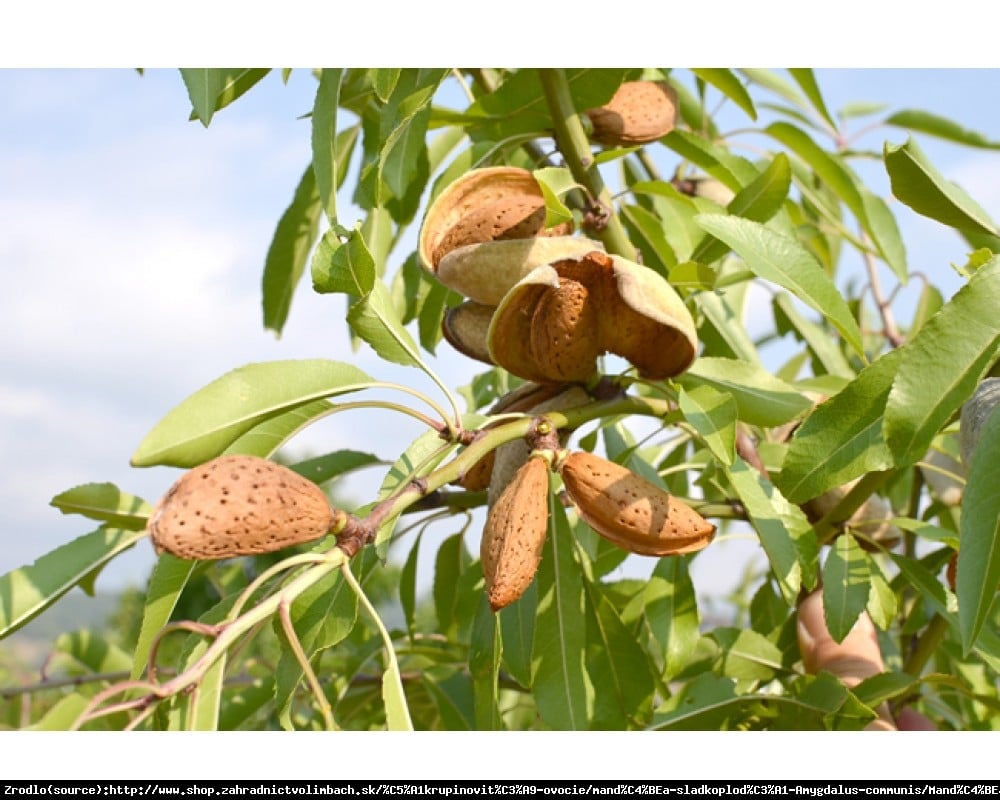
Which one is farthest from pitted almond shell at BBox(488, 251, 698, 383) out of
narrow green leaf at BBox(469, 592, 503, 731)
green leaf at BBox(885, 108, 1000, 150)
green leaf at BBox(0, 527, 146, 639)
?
green leaf at BBox(885, 108, 1000, 150)

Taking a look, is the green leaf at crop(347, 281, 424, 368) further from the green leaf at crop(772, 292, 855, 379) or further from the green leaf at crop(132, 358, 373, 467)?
the green leaf at crop(772, 292, 855, 379)

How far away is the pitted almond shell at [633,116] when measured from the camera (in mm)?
1342

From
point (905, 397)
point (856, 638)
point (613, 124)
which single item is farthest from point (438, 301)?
point (905, 397)

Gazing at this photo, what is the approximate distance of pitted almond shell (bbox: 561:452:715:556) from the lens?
3.04ft

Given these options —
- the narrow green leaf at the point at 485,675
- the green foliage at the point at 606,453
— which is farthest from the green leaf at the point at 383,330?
the narrow green leaf at the point at 485,675

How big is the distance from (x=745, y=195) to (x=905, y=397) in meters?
0.49

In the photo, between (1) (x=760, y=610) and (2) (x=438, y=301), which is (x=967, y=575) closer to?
(2) (x=438, y=301)

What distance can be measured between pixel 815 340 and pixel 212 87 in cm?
100

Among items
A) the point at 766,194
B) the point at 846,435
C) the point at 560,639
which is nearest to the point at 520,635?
the point at 560,639

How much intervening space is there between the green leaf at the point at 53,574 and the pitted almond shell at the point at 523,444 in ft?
1.08

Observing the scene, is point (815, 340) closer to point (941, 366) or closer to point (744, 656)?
point (744, 656)

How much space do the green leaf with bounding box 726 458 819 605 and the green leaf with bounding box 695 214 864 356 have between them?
0.17m

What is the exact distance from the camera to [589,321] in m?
1.00

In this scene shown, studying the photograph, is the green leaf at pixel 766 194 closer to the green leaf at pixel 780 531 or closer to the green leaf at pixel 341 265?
the green leaf at pixel 780 531
